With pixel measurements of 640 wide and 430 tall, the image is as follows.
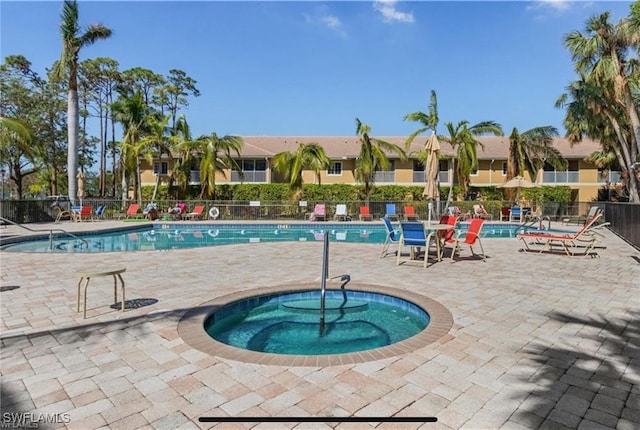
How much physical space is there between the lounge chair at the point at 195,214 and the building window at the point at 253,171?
25.3ft

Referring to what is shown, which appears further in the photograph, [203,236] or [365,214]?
[365,214]

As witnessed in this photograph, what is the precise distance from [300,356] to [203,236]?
1501 cm

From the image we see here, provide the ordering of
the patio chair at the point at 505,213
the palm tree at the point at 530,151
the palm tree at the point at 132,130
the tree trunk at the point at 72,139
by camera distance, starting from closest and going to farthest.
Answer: the tree trunk at the point at 72,139
the patio chair at the point at 505,213
the palm tree at the point at 132,130
the palm tree at the point at 530,151

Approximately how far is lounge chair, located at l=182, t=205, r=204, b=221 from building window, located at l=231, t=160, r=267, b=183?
771cm

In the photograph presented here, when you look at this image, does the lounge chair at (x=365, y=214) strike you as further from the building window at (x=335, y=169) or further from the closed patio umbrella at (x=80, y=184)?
the closed patio umbrella at (x=80, y=184)

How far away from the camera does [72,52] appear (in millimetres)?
22859

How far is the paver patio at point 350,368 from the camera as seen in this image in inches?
106

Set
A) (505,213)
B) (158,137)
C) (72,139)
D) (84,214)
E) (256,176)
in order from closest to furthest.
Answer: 1. (84,214)
2. (72,139)
3. (505,213)
4. (158,137)
5. (256,176)

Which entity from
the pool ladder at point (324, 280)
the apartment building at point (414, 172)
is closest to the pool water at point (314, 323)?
the pool ladder at point (324, 280)

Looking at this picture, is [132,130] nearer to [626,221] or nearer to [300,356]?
[300,356]

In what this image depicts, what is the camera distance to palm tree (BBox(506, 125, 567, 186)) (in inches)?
1052

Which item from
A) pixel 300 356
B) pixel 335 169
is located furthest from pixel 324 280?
pixel 335 169

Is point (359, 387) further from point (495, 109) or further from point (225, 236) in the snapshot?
point (495, 109)

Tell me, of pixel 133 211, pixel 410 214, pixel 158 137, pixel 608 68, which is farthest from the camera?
pixel 158 137
